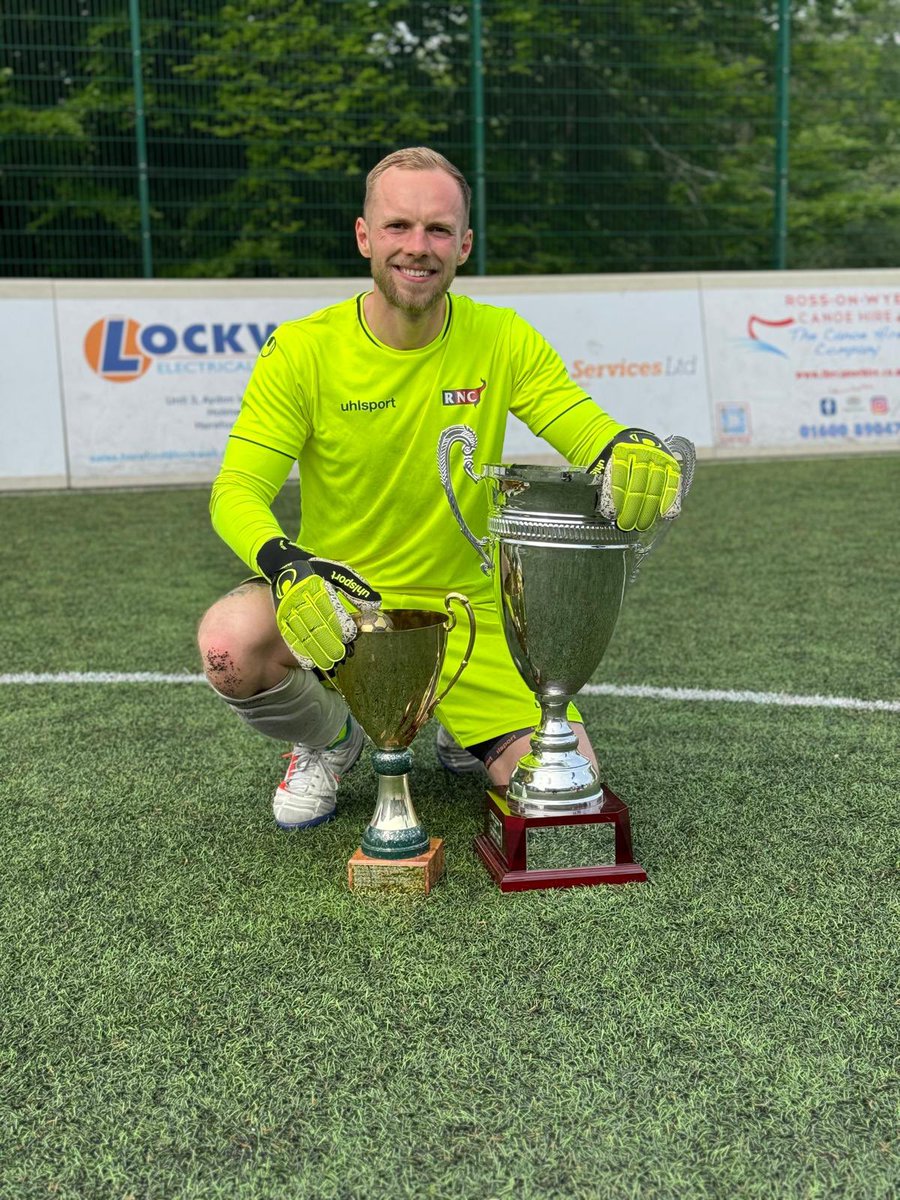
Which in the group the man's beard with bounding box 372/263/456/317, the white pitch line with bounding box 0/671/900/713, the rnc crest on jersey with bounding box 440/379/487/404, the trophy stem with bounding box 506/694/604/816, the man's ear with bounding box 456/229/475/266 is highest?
the man's ear with bounding box 456/229/475/266

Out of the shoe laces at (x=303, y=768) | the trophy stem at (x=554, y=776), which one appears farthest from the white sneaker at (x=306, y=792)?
the trophy stem at (x=554, y=776)

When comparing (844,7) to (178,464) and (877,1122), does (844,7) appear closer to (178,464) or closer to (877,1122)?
(178,464)

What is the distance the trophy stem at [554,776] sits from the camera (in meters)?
2.06

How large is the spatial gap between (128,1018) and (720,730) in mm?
1634

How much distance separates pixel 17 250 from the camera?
850 centimetres

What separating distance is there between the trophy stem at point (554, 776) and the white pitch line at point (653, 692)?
41.1 inches

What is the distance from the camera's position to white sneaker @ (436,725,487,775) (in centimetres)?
267

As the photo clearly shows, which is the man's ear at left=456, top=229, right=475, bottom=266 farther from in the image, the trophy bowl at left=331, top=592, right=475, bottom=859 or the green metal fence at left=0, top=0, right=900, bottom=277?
the green metal fence at left=0, top=0, right=900, bottom=277

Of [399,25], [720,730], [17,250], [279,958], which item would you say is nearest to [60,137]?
[17,250]

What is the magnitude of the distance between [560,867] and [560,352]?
617 cm

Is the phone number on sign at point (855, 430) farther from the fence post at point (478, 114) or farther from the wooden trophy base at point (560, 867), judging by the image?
the wooden trophy base at point (560, 867)

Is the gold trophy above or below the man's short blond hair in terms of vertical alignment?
below

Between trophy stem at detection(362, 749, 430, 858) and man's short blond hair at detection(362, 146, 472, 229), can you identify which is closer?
trophy stem at detection(362, 749, 430, 858)

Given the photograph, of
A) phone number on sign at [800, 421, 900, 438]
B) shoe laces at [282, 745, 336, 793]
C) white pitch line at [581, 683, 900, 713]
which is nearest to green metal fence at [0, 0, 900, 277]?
phone number on sign at [800, 421, 900, 438]
